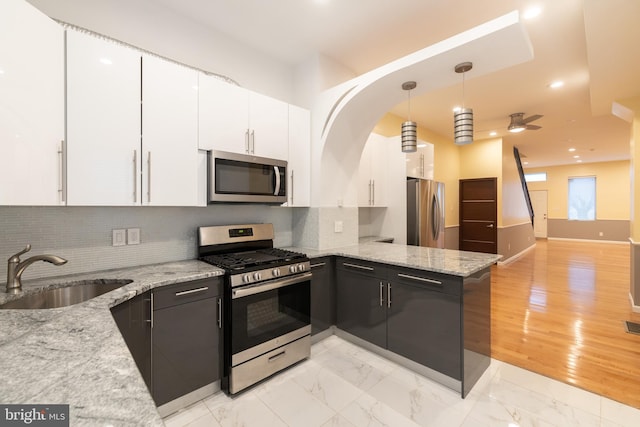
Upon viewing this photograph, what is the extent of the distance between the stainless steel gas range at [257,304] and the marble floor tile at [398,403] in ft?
0.53

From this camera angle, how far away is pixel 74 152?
1709 millimetres

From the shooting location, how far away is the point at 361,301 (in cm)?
271

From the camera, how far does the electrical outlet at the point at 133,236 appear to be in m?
2.20

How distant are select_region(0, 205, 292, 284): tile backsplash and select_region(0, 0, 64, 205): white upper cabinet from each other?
0.41 m

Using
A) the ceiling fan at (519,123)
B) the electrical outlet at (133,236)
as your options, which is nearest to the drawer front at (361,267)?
the electrical outlet at (133,236)

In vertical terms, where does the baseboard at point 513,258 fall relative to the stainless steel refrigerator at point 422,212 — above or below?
below

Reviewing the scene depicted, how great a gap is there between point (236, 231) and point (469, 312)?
79.9 inches

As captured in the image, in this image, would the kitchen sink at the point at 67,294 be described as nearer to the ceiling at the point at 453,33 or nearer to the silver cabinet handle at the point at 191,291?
the silver cabinet handle at the point at 191,291

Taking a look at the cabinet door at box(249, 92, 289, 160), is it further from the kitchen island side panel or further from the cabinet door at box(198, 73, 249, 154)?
the kitchen island side panel

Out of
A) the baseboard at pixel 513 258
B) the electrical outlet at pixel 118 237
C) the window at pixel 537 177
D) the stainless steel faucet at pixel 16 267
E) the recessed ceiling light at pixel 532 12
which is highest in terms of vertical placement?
the recessed ceiling light at pixel 532 12

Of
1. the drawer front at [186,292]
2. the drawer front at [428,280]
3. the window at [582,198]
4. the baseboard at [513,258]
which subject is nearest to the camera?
the drawer front at [186,292]

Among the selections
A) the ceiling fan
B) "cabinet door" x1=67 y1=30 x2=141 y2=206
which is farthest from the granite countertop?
the ceiling fan

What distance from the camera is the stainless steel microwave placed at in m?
2.29

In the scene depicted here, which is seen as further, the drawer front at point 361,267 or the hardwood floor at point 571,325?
the drawer front at point 361,267
